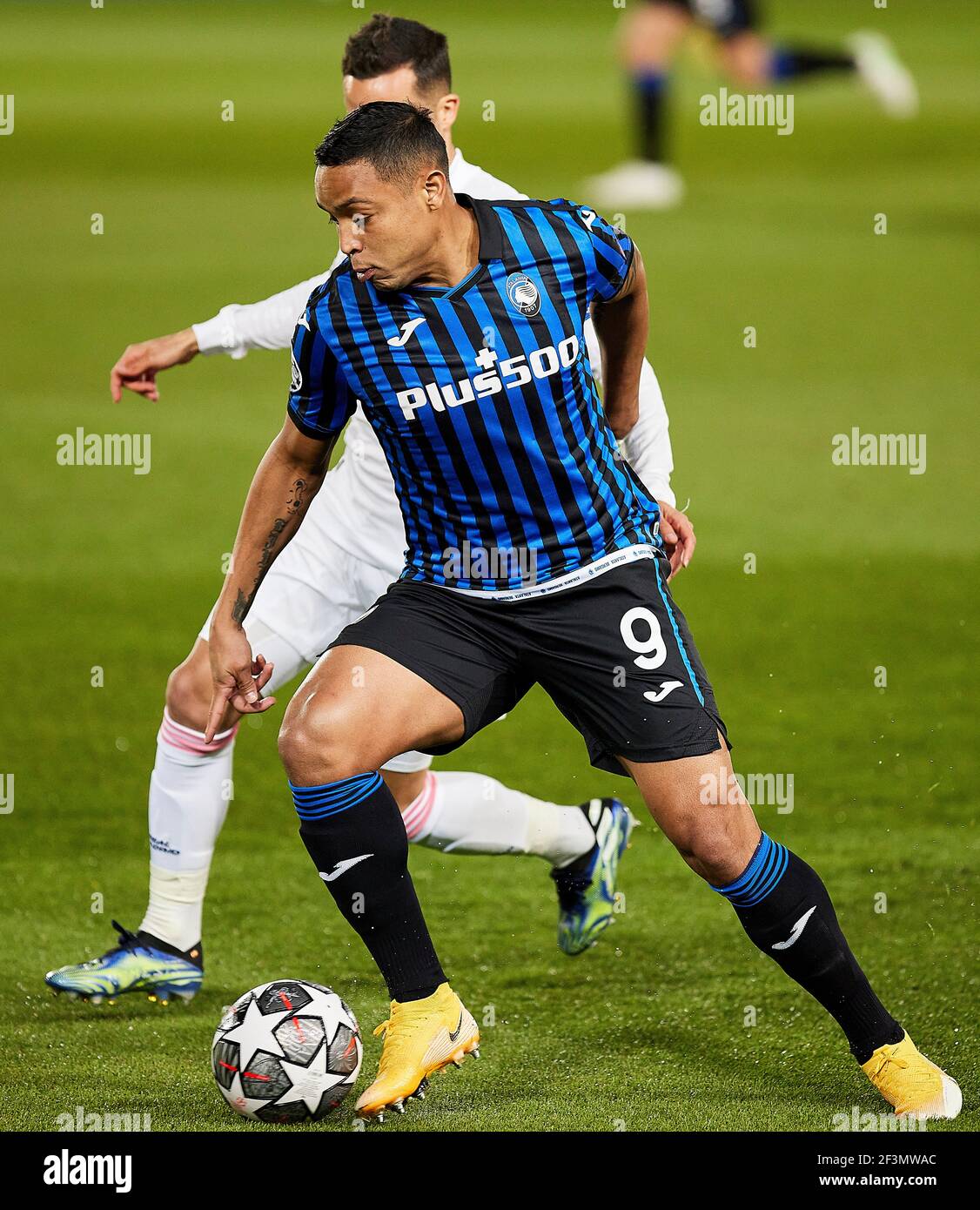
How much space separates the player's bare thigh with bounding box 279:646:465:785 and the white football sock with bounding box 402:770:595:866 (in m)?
1.11

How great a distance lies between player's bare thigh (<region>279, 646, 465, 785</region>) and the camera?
3.81 metres

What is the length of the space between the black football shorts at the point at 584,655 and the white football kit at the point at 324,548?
742 millimetres

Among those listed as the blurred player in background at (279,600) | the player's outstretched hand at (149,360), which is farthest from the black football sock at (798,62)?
the player's outstretched hand at (149,360)

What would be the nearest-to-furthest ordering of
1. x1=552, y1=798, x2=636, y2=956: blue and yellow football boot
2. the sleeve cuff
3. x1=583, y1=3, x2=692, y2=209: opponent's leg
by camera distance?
the sleeve cuff → x1=552, y1=798, x2=636, y2=956: blue and yellow football boot → x1=583, y1=3, x2=692, y2=209: opponent's leg

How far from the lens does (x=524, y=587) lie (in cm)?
399

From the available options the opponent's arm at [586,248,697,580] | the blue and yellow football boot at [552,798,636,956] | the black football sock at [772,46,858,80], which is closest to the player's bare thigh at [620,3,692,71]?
the black football sock at [772,46,858,80]

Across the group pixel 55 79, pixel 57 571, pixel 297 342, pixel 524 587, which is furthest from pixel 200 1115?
pixel 55 79

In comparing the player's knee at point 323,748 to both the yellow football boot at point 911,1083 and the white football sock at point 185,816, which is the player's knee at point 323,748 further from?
the yellow football boot at point 911,1083

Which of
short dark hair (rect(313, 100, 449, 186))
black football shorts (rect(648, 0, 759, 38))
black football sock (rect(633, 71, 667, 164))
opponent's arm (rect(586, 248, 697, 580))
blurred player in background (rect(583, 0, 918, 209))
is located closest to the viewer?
short dark hair (rect(313, 100, 449, 186))

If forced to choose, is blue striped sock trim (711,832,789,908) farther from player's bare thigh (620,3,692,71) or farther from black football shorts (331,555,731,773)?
player's bare thigh (620,3,692,71)

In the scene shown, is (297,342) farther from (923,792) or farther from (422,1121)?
(923,792)

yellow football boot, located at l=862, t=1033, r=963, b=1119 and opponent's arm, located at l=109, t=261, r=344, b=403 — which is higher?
opponent's arm, located at l=109, t=261, r=344, b=403

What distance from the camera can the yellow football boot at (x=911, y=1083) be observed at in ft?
12.7
